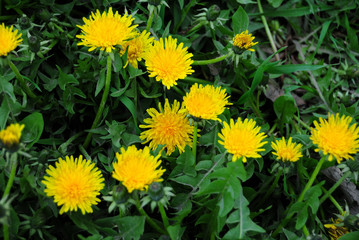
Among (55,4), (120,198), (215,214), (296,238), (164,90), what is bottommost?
(296,238)

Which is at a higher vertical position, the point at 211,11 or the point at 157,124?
the point at 211,11

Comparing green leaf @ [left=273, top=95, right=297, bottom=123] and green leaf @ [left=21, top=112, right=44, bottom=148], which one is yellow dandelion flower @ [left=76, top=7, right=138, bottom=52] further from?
green leaf @ [left=273, top=95, right=297, bottom=123]

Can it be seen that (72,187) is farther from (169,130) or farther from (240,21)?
(240,21)

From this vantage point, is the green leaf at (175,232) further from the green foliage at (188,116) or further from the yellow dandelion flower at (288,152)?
the yellow dandelion flower at (288,152)

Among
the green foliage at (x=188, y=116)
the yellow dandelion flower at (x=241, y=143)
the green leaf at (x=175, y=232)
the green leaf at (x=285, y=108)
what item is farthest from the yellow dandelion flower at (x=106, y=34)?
the green leaf at (x=285, y=108)

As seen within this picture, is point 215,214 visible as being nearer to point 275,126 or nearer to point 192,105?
point 192,105

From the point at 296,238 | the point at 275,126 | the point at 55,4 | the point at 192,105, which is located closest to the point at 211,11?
the point at 192,105

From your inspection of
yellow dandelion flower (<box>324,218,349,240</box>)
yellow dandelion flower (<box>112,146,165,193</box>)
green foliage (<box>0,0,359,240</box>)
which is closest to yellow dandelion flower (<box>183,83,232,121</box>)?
green foliage (<box>0,0,359,240</box>)
